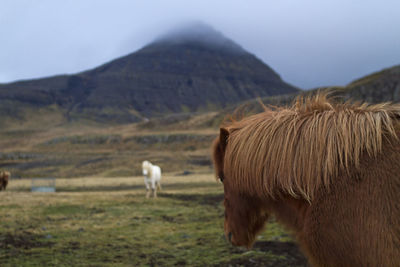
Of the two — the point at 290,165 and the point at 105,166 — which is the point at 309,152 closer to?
the point at 290,165

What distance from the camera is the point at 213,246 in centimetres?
865

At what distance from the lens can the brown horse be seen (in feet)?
6.52

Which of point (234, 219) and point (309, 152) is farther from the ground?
point (309, 152)

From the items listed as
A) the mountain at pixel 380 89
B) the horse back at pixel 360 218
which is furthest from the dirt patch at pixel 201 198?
the mountain at pixel 380 89

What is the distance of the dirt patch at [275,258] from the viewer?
23.0ft

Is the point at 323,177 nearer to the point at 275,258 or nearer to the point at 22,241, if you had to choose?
the point at 275,258

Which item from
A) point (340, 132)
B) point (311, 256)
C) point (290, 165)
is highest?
point (340, 132)

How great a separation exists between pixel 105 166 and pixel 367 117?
50.3 metres

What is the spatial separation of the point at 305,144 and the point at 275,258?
18.7 feet

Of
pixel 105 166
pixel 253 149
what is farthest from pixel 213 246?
pixel 105 166

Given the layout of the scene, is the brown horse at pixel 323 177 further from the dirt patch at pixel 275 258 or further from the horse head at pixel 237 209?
the dirt patch at pixel 275 258

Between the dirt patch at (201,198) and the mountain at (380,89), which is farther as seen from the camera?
the mountain at (380,89)

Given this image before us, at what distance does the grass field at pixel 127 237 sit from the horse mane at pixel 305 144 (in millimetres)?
4494

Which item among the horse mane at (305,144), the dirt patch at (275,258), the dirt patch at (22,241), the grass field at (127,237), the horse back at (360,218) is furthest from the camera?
the dirt patch at (22,241)
